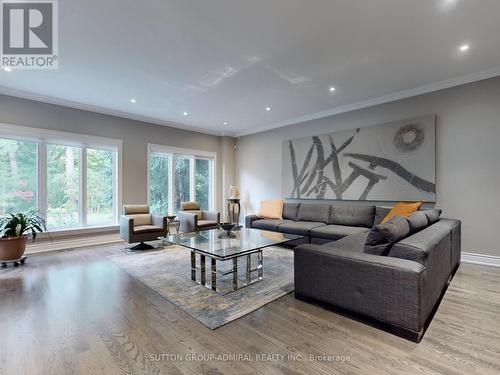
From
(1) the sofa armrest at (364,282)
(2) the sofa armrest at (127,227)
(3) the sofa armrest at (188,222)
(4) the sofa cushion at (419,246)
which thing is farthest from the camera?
(3) the sofa armrest at (188,222)

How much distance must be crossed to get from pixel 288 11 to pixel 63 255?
4813mm

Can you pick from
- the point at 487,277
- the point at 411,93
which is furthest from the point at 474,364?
the point at 411,93

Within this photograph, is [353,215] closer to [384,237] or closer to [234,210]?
[384,237]

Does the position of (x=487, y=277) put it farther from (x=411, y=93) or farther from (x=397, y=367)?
(x=411, y=93)

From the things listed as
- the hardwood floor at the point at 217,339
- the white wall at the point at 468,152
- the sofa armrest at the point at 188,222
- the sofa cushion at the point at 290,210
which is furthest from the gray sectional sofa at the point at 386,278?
the sofa armrest at the point at 188,222

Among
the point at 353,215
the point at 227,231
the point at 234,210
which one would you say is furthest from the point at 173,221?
the point at 353,215

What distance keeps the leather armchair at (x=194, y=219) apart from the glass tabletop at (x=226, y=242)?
45.8 inches

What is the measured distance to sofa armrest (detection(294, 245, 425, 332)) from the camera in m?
1.78

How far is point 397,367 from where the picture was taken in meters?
1.53

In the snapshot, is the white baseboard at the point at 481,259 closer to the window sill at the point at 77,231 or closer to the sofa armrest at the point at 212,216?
the sofa armrest at the point at 212,216

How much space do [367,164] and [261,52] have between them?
2.84 metres

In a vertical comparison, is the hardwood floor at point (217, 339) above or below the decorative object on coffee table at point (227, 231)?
below

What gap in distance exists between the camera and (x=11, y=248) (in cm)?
353

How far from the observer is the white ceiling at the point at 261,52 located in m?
2.21
